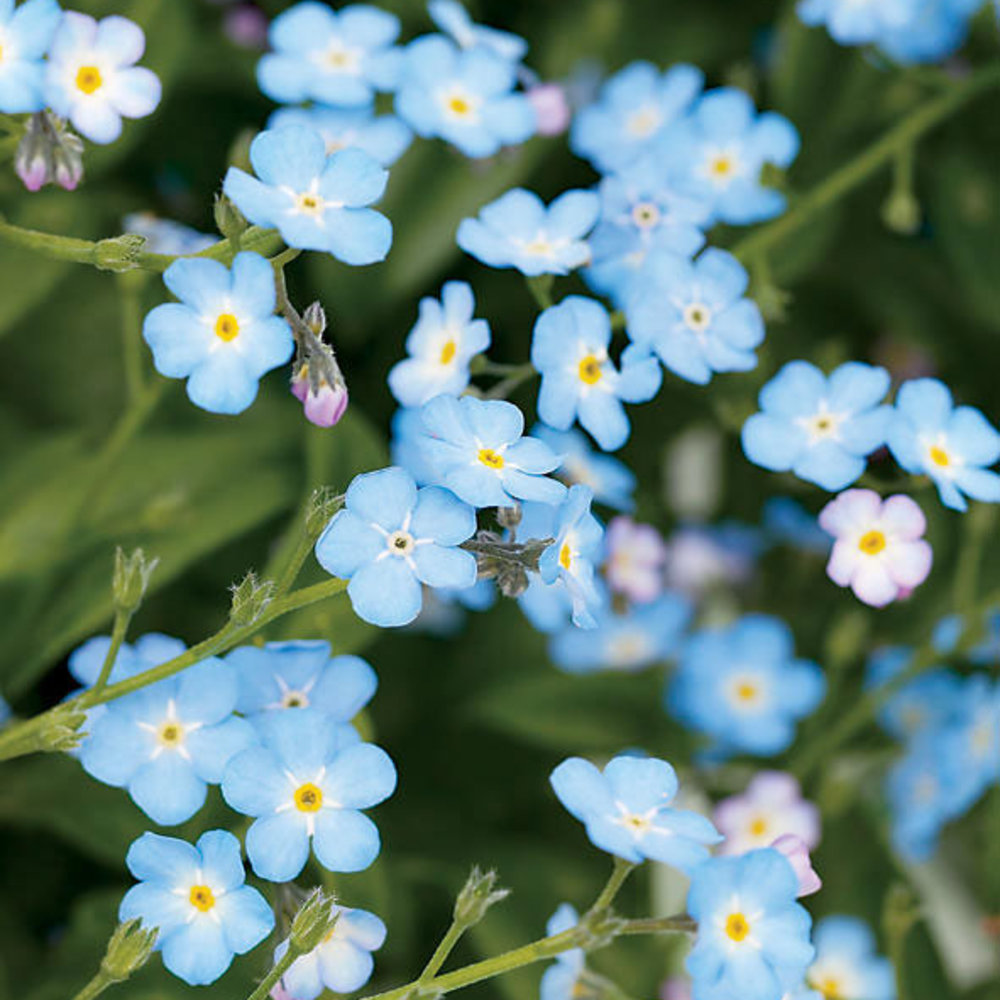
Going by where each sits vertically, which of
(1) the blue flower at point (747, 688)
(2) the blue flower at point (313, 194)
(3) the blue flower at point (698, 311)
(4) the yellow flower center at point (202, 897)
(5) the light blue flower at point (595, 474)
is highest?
(2) the blue flower at point (313, 194)

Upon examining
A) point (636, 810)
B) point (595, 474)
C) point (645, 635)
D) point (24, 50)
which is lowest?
point (645, 635)

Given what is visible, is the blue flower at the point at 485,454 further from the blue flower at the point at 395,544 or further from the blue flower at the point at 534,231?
the blue flower at the point at 534,231

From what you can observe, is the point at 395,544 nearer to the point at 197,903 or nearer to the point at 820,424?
the point at 197,903

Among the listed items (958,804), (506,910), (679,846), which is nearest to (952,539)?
(958,804)

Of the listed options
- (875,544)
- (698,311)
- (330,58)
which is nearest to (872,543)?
(875,544)

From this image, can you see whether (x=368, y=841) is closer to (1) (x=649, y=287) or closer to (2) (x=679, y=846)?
(2) (x=679, y=846)

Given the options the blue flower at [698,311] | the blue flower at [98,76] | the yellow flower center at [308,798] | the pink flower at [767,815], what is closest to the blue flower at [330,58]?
the blue flower at [98,76]

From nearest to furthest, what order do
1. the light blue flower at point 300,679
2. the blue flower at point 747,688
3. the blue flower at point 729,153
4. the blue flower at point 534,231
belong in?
the light blue flower at point 300,679 < the blue flower at point 534,231 < the blue flower at point 729,153 < the blue flower at point 747,688
